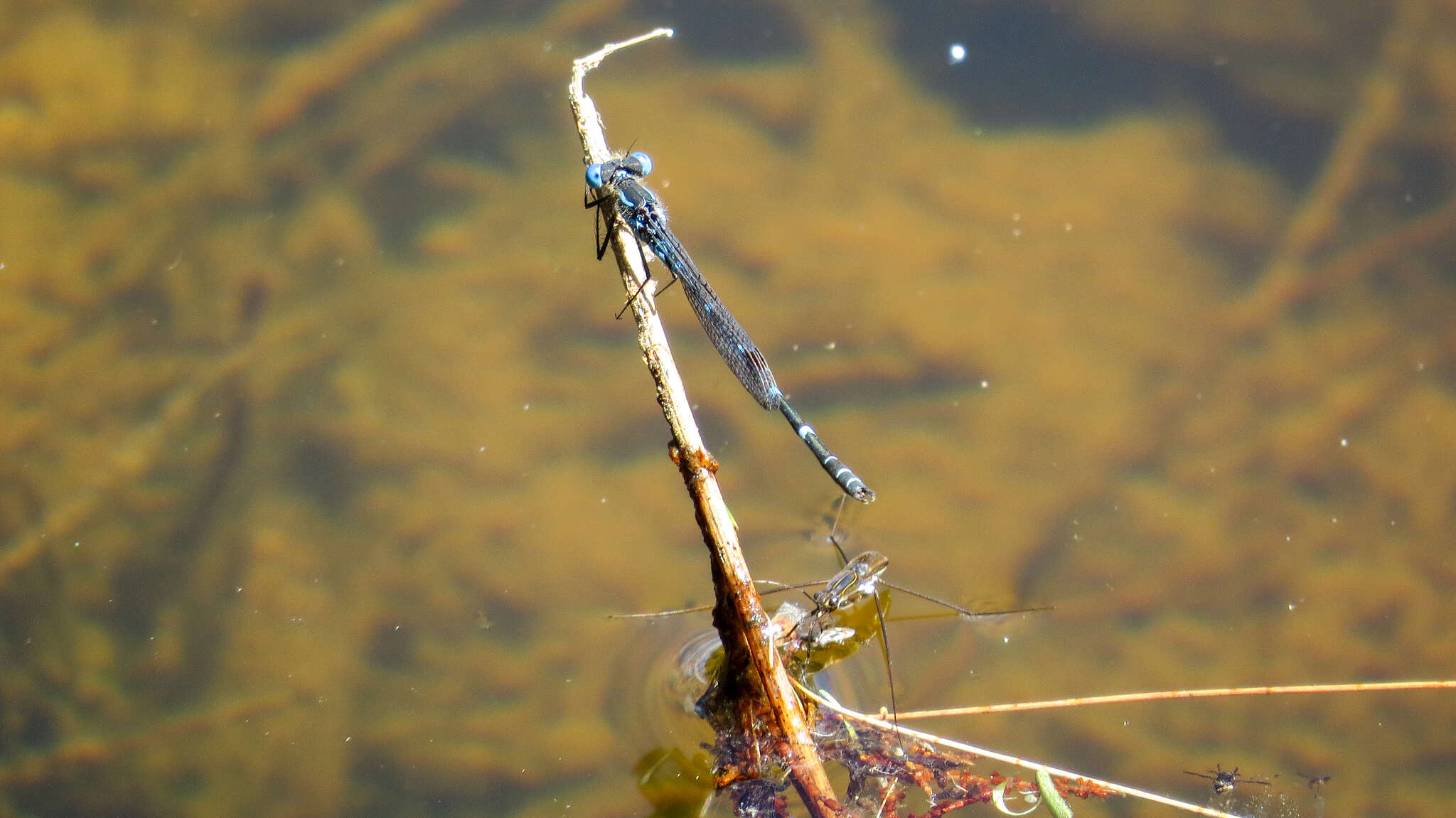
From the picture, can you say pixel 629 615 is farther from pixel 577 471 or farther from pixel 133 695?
pixel 133 695

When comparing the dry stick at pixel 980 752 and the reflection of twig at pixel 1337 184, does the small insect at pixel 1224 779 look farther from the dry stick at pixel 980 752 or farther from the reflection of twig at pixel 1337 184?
the reflection of twig at pixel 1337 184

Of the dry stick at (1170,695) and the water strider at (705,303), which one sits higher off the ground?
the water strider at (705,303)

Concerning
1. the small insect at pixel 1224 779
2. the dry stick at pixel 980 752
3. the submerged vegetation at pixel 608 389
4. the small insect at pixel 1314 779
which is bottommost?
the dry stick at pixel 980 752

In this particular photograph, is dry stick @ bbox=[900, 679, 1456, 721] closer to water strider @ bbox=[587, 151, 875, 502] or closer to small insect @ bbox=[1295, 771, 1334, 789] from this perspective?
small insect @ bbox=[1295, 771, 1334, 789]

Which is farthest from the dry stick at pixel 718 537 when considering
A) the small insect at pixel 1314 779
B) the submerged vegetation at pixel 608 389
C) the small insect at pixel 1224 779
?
the small insect at pixel 1314 779

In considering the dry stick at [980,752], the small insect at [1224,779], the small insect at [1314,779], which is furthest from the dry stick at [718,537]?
the small insect at [1314,779]

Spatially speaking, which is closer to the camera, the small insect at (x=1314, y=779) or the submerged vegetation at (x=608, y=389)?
the small insect at (x=1314, y=779)

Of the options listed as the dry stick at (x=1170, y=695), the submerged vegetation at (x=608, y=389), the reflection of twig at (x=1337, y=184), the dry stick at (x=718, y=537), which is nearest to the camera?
the dry stick at (x=718, y=537)

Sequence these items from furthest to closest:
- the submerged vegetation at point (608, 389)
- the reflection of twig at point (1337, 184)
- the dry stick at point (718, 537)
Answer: the reflection of twig at point (1337, 184) < the submerged vegetation at point (608, 389) < the dry stick at point (718, 537)
